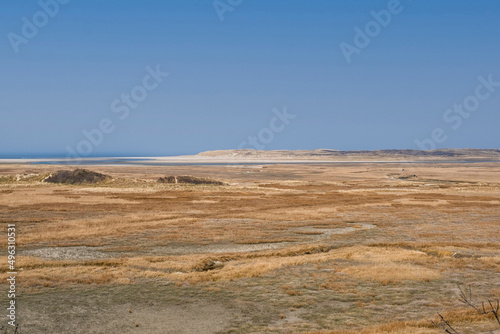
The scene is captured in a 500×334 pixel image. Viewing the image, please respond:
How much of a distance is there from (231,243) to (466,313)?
1874 centimetres

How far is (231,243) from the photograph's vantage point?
1268 inches

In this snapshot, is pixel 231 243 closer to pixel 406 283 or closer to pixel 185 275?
pixel 185 275

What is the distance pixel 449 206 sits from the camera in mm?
54938

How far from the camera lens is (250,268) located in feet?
75.8

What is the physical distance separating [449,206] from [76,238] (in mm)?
44886

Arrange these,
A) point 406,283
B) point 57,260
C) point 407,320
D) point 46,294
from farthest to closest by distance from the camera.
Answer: point 57,260, point 406,283, point 46,294, point 407,320

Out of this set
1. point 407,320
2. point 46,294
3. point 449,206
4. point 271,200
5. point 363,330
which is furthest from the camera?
point 271,200

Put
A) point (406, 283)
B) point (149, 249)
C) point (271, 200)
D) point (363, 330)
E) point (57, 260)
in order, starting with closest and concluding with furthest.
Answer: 1. point (363, 330)
2. point (406, 283)
3. point (57, 260)
4. point (149, 249)
5. point (271, 200)

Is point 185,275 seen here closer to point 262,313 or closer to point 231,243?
point 262,313

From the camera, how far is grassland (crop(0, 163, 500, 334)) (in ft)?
52.3

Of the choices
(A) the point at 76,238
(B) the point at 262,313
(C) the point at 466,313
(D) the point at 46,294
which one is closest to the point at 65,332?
(D) the point at 46,294

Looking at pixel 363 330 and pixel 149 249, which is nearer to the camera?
pixel 363 330

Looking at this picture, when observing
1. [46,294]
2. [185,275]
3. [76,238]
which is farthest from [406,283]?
[76,238]

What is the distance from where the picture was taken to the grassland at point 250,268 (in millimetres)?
15953
